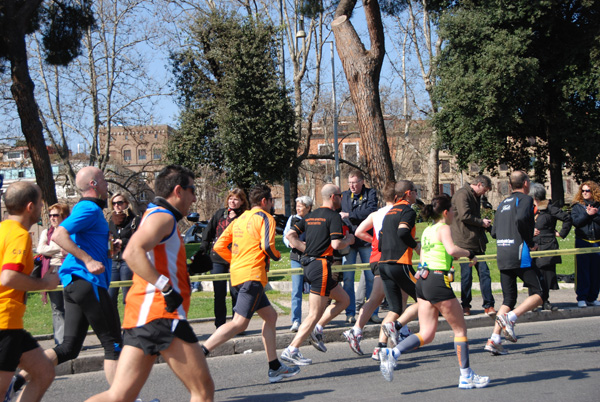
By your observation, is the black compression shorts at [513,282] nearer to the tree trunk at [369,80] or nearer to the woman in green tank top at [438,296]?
the woman in green tank top at [438,296]

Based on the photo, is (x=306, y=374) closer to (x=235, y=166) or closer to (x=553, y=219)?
(x=553, y=219)

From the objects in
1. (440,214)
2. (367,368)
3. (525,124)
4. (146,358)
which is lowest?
(367,368)

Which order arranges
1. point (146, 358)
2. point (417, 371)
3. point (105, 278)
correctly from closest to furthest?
point (146, 358) < point (105, 278) < point (417, 371)

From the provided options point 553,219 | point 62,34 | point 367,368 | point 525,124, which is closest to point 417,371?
point 367,368

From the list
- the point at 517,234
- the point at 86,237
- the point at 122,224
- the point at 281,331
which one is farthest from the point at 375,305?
the point at 86,237

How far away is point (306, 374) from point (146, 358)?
3294 millimetres

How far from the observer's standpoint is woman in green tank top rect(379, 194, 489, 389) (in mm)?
5621

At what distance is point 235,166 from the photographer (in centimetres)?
2642

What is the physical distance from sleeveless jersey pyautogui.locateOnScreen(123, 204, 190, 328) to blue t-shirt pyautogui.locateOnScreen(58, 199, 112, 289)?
4.71 feet

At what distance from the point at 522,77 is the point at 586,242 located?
19053 mm

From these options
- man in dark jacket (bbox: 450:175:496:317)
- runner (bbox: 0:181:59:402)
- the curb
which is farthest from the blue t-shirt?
man in dark jacket (bbox: 450:175:496:317)

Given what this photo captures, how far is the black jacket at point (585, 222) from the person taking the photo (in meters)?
9.59

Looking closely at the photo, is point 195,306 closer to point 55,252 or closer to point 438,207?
point 55,252

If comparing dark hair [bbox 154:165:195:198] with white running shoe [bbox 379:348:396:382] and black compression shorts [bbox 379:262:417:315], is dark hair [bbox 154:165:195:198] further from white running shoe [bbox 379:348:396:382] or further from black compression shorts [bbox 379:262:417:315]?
black compression shorts [bbox 379:262:417:315]
